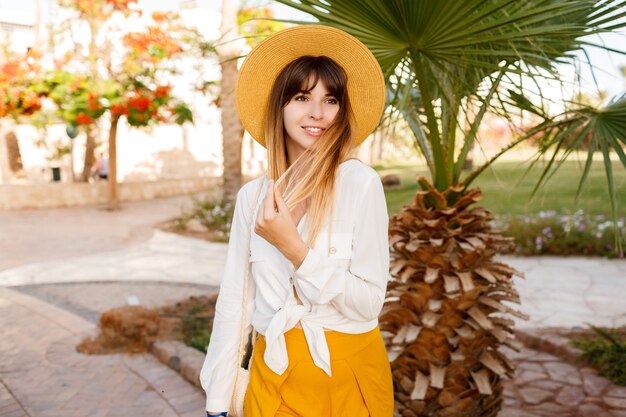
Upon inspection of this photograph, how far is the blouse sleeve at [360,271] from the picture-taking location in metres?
1.48

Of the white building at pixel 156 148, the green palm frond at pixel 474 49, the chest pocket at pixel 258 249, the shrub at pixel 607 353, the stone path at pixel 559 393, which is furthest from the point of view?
the white building at pixel 156 148

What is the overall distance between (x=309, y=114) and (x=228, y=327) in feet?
2.21

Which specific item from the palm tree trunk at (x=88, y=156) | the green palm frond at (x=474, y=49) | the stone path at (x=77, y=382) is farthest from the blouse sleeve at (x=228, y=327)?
the palm tree trunk at (x=88, y=156)

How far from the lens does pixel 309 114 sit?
169 cm

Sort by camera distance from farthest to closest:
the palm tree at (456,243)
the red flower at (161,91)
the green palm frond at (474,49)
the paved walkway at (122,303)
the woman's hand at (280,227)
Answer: the red flower at (161,91) < the paved walkway at (122,303) < the palm tree at (456,243) < the green palm frond at (474,49) < the woman's hand at (280,227)

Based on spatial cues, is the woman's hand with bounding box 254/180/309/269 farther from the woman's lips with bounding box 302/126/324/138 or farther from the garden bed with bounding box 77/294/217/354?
the garden bed with bounding box 77/294/217/354

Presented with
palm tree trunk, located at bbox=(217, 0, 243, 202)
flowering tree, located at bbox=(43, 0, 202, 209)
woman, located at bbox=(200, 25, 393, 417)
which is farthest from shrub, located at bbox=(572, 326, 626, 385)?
flowering tree, located at bbox=(43, 0, 202, 209)

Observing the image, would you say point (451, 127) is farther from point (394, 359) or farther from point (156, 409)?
point (156, 409)

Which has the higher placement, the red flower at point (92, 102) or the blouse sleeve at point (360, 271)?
the red flower at point (92, 102)

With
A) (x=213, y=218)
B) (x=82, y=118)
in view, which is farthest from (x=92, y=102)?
(x=213, y=218)

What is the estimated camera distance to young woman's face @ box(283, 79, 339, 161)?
1.70 m

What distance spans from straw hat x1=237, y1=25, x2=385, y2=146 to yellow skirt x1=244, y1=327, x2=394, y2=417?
2.07 ft

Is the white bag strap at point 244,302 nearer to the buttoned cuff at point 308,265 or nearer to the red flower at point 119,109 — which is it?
the buttoned cuff at point 308,265

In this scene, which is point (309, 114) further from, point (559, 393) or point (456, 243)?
point (559, 393)
